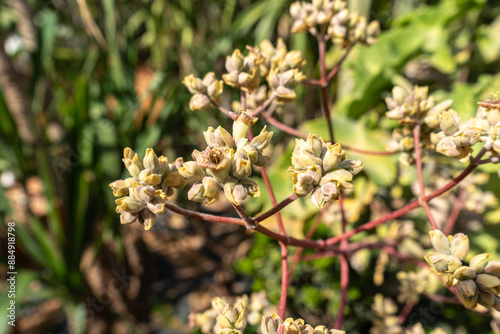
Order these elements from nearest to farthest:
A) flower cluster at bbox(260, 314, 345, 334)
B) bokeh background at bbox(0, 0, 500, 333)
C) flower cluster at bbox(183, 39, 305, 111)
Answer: flower cluster at bbox(260, 314, 345, 334) → flower cluster at bbox(183, 39, 305, 111) → bokeh background at bbox(0, 0, 500, 333)

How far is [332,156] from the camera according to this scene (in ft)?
0.88

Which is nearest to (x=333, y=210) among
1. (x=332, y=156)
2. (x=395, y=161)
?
(x=395, y=161)

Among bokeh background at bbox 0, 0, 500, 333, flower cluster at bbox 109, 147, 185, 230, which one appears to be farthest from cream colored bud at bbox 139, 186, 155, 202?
bokeh background at bbox 0, 0, 500, 333

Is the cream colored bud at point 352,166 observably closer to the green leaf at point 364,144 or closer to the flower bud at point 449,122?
the flower bud at point 449,122

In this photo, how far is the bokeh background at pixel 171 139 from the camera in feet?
2.48

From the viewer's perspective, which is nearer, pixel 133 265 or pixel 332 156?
pixel 332 156

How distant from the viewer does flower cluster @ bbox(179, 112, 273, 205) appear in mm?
264

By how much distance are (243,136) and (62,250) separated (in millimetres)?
988

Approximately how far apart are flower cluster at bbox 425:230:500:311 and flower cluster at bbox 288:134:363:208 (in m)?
0.10

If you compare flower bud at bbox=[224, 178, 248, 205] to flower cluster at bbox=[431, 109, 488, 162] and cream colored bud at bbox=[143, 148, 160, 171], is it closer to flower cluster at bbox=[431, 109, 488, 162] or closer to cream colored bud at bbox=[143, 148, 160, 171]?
cream colored bud at bbox=[143, 148, 160, 171]

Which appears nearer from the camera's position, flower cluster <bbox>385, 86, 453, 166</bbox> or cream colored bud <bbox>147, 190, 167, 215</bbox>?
cream colored bud <bbox>147, 190, 167, 215</bbox>

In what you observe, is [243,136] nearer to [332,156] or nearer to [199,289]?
[332,156]

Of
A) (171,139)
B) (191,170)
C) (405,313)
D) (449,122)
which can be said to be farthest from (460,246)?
(171,139)

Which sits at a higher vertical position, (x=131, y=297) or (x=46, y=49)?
(x=46, y=49)
